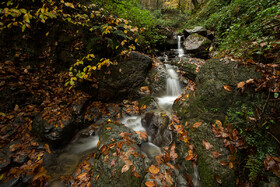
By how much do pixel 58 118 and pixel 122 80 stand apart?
2890 millimetres

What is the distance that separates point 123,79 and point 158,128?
9.17ft

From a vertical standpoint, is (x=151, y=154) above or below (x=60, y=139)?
below

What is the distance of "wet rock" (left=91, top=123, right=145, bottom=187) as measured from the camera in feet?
7.62

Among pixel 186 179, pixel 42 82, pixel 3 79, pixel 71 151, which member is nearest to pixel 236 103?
pixel 186 179

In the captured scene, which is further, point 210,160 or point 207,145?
point 207,145

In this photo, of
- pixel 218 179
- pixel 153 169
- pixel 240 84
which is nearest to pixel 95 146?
pixel 153 169

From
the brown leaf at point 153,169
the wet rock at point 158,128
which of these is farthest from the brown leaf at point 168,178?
the wet rock at point 158,128

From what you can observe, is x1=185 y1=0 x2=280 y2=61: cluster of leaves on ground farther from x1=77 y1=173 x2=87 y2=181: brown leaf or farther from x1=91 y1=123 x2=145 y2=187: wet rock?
x1=77 y1=173 x2=87 y2=181: brown leaf

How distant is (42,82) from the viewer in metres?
4.75

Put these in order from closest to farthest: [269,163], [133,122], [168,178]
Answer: [269,163], [168,178], [133,122]

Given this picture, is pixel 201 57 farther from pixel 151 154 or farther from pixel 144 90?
pixel 151 154

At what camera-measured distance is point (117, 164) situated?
8.21ft

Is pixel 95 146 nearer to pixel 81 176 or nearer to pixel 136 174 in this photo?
pixel 81 176

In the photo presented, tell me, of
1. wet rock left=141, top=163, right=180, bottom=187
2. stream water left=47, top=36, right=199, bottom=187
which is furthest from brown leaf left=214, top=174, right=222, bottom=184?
wet rock left=141, top=163, right=180, bottom=187
